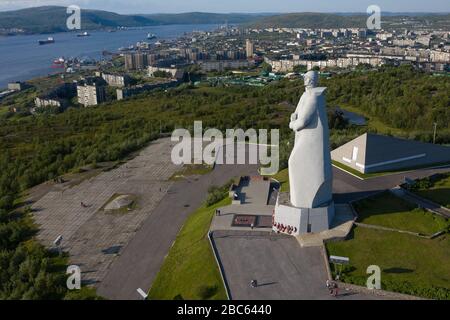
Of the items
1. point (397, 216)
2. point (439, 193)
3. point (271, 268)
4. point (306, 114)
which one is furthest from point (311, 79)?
point (439, 193)

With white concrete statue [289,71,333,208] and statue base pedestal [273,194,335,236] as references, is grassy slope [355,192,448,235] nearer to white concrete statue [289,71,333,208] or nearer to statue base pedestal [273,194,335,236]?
statue base pedestal [273,194,335,236]

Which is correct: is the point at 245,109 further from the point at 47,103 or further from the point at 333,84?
the point at 47,103

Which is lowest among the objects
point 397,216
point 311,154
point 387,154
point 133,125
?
point 133,125

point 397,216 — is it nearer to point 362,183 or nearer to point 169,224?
point 362,183

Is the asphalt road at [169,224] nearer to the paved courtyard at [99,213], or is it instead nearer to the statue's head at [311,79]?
the paved courtyard at [99,213]

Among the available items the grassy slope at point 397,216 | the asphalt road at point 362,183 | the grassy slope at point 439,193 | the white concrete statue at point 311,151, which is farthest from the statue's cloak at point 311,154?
the grassy slope at point 439,193

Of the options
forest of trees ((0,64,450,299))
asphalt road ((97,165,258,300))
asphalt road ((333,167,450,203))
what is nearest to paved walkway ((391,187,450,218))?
asphalt road ((333,167,450,203))
